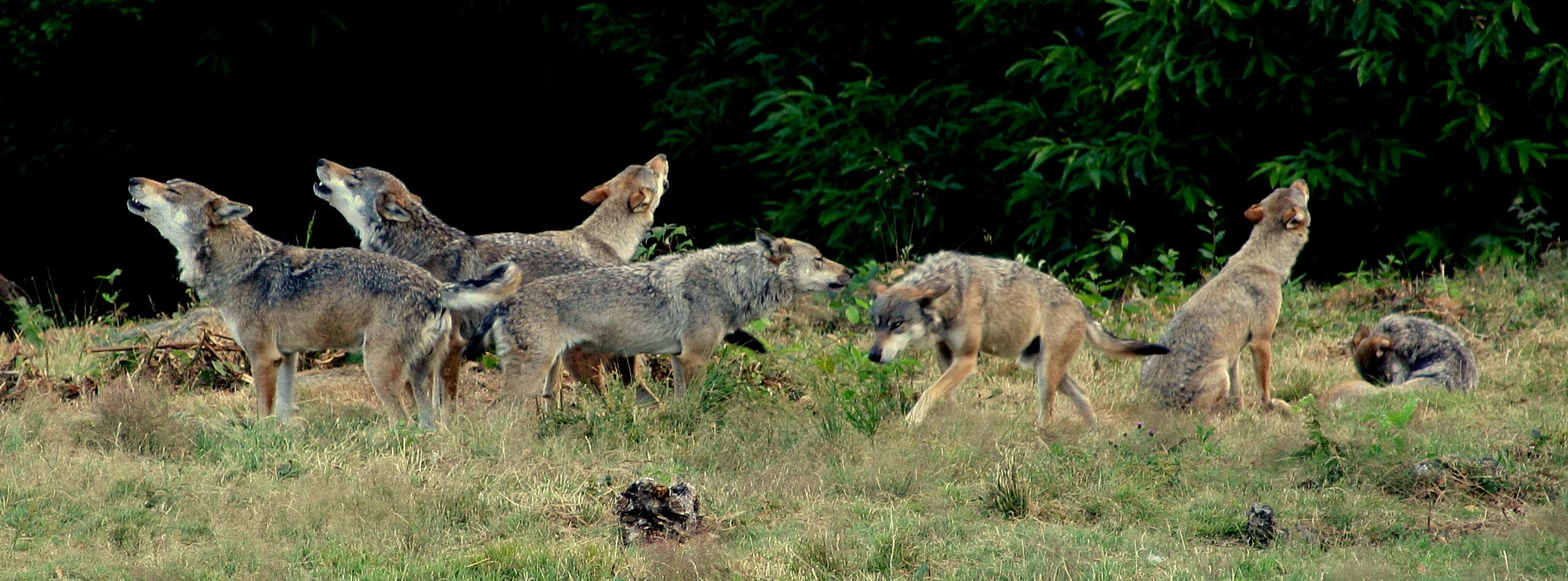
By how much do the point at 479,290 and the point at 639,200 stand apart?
2411mm

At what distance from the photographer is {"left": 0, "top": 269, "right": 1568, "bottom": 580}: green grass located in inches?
249

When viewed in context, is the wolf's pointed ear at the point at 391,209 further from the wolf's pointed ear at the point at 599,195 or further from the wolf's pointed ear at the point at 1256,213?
the wolf's pointed ear at the point at 1256,213

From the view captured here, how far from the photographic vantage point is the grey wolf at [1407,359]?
957cm

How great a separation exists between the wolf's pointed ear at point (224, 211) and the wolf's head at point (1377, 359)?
22.5 feet

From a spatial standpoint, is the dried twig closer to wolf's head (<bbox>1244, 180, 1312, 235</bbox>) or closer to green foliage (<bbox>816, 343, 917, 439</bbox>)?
green foliage (<bbox>816, 343, 917, 439</bbox>)

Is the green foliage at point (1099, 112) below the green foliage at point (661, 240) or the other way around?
the other way around

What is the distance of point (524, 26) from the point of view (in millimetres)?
18359

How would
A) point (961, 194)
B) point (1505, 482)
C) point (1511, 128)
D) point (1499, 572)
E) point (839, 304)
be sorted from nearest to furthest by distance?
point (1499, 572) < point (1505, 482) < point (839, 304) < point (1511, 128) < point (961, 194)

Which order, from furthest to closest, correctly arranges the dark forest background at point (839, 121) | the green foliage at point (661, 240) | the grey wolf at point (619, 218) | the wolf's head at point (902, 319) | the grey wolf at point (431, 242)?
the dark forest background at point (839, 121) < the green foliage at point (661, 240) < the grey wolf at point (619, 218) < the grey wolf at point (431, 242) < the wolf's head at point (902, 319)

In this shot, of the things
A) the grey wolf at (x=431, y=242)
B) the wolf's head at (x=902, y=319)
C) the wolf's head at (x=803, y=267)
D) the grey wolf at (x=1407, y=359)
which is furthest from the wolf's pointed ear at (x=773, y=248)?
the grey wolf at (x=1407, y=359)

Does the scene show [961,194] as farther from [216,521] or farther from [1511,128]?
[216,521]

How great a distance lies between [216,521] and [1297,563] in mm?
4463

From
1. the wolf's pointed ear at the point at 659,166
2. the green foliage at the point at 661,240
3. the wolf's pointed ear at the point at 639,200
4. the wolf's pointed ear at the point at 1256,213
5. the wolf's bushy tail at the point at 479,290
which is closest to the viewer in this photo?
the wolf's bushy tail at the point at 479,290

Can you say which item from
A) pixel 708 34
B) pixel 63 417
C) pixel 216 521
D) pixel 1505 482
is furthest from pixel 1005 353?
pixel 708 34
